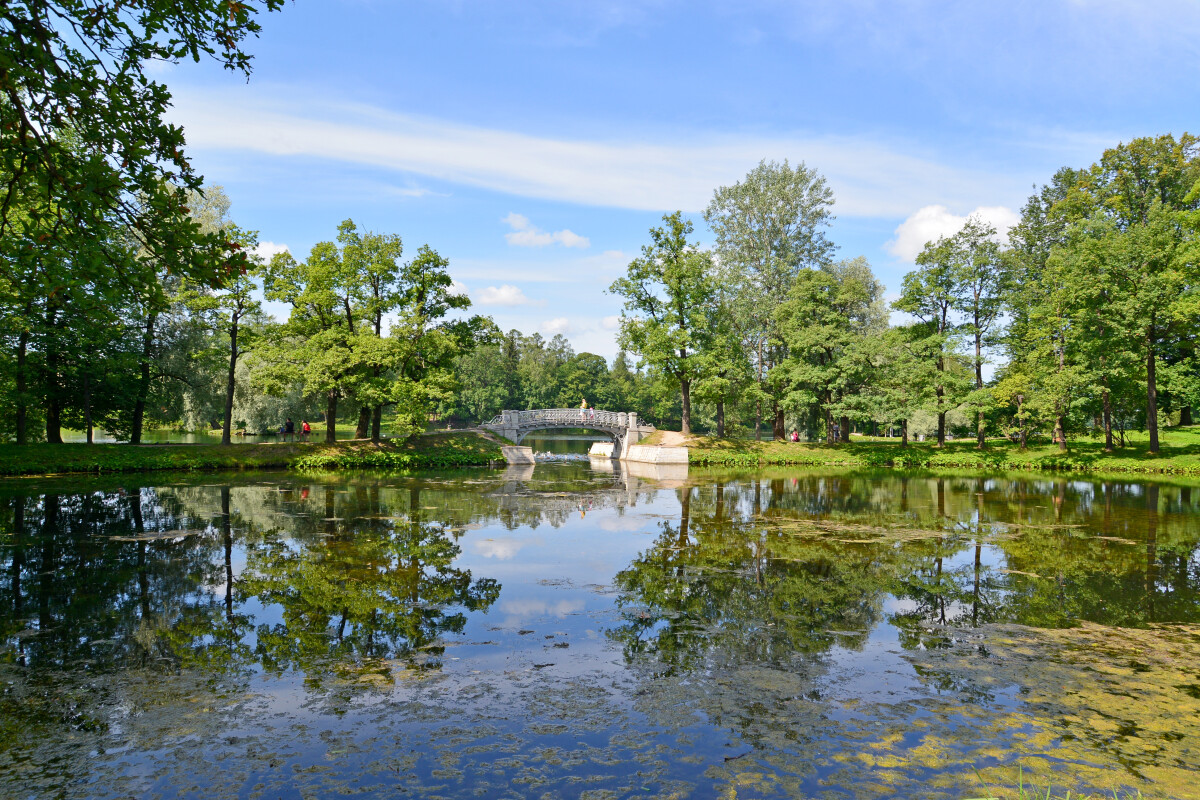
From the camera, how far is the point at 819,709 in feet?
21.8

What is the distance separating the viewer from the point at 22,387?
29.4m

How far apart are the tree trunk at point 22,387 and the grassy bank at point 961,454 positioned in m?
33.2

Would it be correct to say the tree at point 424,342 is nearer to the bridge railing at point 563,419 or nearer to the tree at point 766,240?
the bridge railing at point 563,419

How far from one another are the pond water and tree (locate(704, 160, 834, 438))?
101 feet

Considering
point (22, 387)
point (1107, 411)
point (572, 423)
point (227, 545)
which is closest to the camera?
point (227, 545)

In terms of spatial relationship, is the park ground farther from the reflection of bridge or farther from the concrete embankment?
the reflection of bridge

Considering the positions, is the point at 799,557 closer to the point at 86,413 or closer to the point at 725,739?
the point at 725,739

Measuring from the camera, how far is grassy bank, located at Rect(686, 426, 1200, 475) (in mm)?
37562

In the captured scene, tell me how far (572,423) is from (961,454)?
83.2ft

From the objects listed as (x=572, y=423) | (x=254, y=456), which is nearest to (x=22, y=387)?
(x=254, y=456)

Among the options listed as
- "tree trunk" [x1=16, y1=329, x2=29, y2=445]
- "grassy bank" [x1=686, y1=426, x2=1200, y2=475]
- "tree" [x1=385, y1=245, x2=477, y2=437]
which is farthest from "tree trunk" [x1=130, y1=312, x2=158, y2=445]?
"grassy bank" [x1=686, y1=426, x2=1200, y2=475]

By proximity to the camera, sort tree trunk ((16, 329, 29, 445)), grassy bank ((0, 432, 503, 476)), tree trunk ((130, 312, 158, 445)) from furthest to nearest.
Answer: tree trunk ((130, 312, 158, 445)), grassy bank ((0, 432, 503, 476)), tree trunk ((16, 329, 29, 445))

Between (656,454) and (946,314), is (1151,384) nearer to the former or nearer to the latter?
(946,314)

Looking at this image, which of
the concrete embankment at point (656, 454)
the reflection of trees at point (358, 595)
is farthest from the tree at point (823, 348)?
the reflection of trees at point (358, 595)
